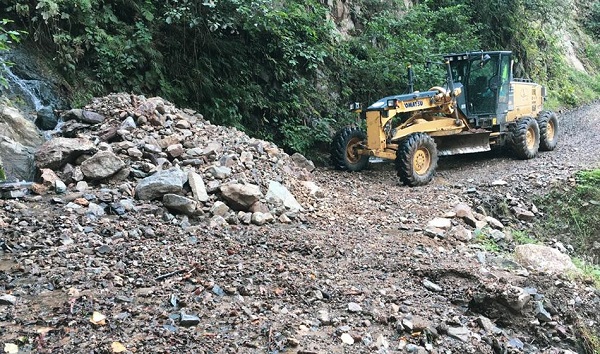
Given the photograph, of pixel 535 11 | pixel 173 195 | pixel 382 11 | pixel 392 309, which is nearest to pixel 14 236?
pixel 173 195

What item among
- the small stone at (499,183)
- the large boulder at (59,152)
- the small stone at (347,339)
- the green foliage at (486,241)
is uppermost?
the large boulder at (59,152)

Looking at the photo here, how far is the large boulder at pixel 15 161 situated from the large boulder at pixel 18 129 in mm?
228

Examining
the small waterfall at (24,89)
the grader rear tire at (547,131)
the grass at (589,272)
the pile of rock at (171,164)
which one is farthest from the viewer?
the grader rear tire at (547,131)

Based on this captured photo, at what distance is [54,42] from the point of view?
7148mm

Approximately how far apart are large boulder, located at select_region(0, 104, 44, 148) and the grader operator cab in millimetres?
4679

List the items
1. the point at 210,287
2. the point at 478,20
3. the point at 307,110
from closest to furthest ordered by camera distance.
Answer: the point at 210,287 < the point at 307,110 < the point at 478,20

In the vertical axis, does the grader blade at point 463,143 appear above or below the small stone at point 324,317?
above

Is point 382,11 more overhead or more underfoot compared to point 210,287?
more overhead

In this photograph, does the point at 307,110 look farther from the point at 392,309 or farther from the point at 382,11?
the point at 392,309

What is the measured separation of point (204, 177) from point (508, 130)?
7060 mm

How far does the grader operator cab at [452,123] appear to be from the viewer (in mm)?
8141

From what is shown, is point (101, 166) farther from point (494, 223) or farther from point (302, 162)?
point (494, 223)

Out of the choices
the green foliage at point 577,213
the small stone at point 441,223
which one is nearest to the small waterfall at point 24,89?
the small stone at point 441,223

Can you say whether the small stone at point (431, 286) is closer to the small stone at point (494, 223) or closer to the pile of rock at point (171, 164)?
the pile of rock at point (171, 164)
